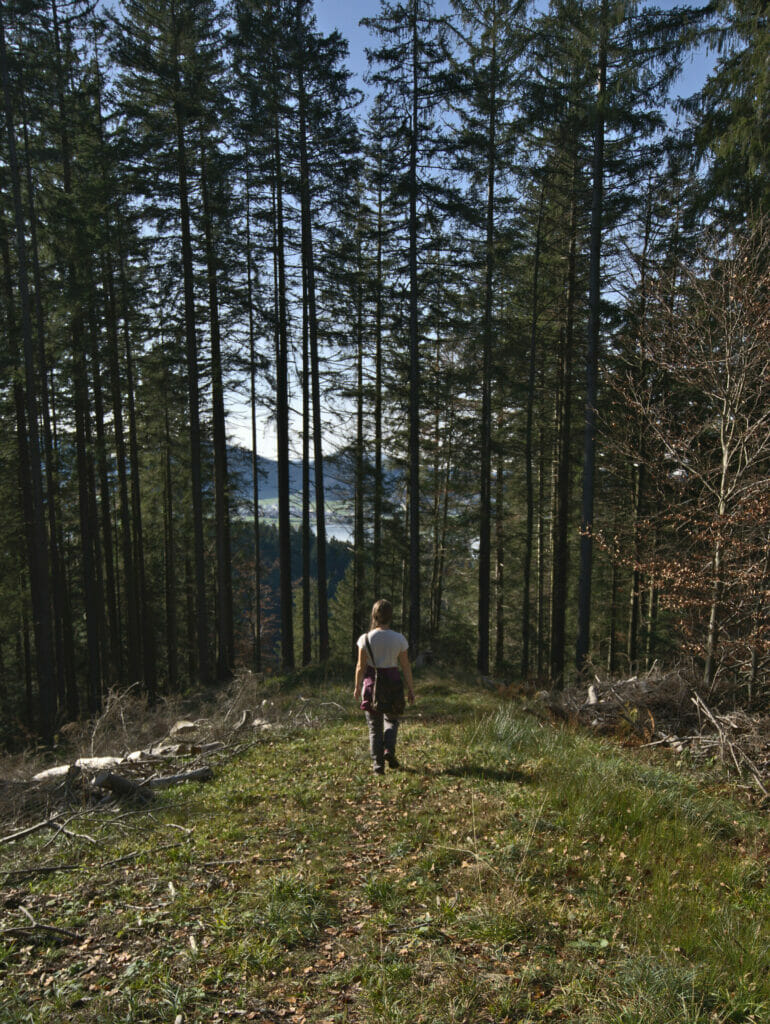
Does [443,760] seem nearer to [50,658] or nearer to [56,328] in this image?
[50,658]

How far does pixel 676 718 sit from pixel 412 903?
697 cm

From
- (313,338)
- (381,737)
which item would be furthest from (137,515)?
(381,737)

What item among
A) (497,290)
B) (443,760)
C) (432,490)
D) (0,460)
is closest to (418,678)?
(443,760)

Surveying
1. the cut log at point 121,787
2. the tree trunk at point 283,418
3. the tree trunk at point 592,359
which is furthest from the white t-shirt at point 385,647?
the tree trunk at point 283,418

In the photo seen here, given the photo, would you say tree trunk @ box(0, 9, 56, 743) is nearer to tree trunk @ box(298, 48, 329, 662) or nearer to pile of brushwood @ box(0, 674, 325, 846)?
pile of brushwood @ box(0, 674, 325, 846)

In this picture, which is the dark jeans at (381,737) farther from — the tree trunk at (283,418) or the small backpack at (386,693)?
the tree trunk at (283,418)

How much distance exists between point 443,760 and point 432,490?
16.9 m

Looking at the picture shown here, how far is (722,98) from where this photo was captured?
11.7m

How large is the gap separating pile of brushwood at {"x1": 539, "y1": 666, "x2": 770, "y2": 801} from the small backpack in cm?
430

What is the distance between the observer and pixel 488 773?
252 inches

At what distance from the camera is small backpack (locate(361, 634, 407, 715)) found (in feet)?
20.6

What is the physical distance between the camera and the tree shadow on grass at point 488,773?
617 centimetres

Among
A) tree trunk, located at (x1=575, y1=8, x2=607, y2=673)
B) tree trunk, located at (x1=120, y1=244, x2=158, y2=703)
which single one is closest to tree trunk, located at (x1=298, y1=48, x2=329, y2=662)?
tree trunk, located at (x1=120, y1=244, x2=158, y2=703)

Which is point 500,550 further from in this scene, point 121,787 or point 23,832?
point 23,832
